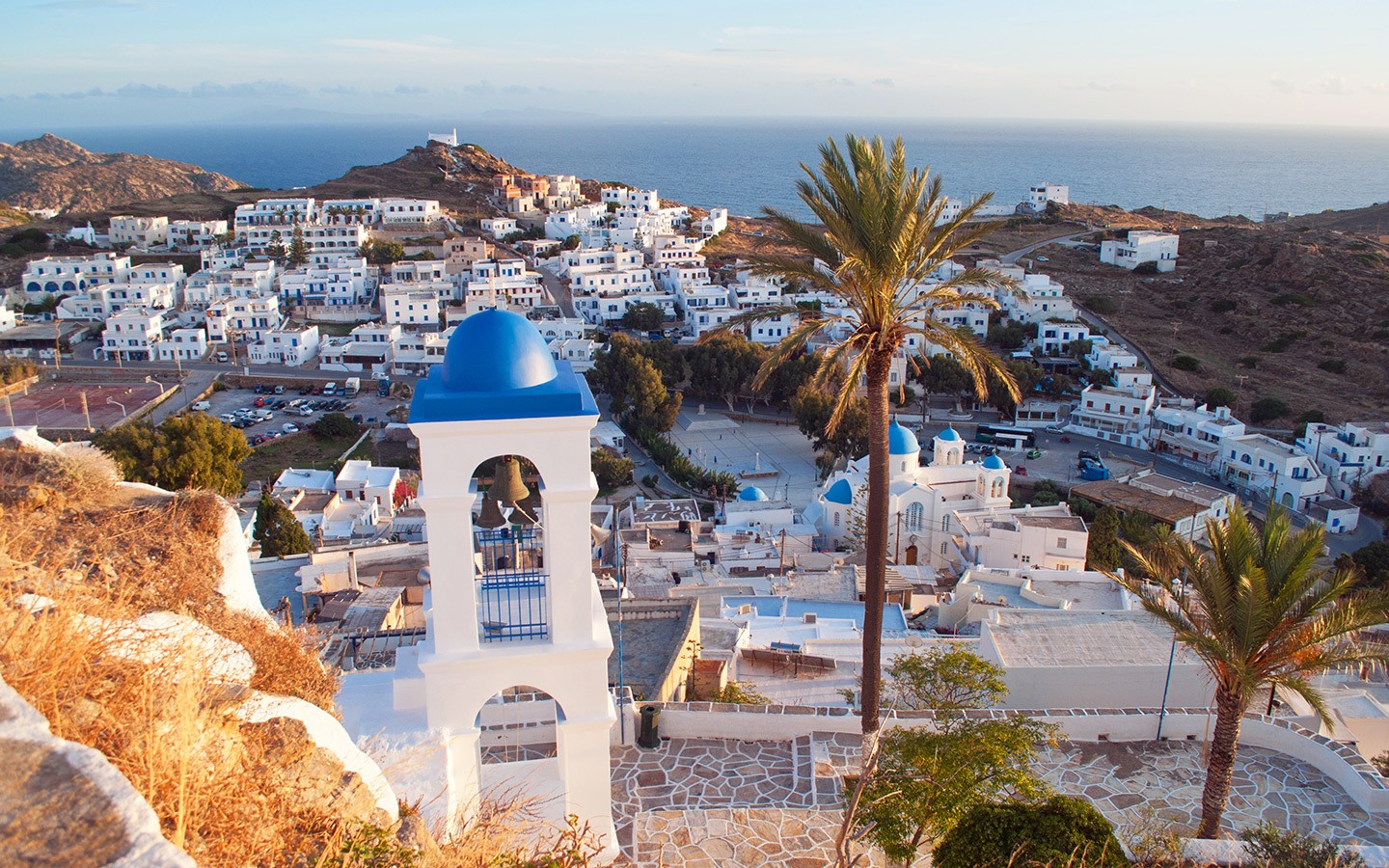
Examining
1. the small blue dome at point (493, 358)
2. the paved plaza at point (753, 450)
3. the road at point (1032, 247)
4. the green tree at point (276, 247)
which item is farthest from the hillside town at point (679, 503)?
the road at point (1032, 247)

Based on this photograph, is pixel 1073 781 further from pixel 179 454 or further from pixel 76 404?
pixel 76 404

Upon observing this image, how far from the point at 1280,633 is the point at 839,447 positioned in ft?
89.6

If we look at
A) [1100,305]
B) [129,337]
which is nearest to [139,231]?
[129,337]

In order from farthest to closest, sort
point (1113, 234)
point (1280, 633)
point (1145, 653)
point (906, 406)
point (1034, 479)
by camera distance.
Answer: point (1113, 234) < point (906, 406) < point (1034, 479) < point (1145, 653) < point (1280, 633)

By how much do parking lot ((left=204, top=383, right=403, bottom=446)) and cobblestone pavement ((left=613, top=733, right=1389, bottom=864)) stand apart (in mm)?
33366

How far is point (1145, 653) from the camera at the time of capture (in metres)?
12.3

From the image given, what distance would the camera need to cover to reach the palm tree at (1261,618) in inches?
256

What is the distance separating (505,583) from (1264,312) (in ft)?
197

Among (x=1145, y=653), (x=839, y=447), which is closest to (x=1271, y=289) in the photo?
(x=839, y=447)

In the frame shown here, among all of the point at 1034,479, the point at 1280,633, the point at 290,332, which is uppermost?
the point at 1280,633

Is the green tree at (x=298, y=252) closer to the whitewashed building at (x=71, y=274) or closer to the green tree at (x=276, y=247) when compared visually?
the green tree at (x=276, y=247)

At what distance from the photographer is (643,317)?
4953 centimetres

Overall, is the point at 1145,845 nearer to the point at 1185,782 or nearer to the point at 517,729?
the point at 1185,782

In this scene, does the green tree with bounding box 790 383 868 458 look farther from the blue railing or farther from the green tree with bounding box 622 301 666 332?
the blue railing
